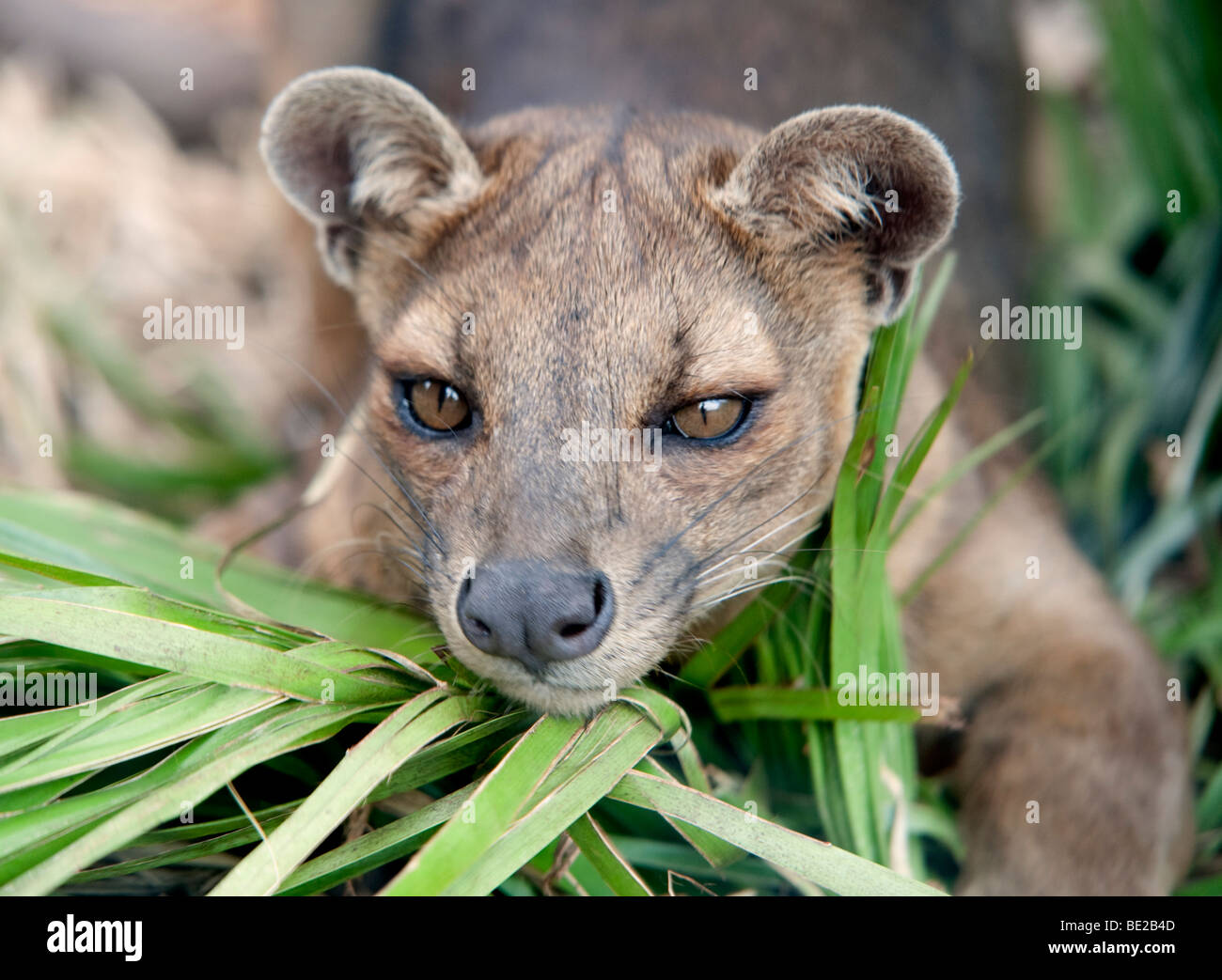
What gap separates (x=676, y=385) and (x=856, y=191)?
668mm

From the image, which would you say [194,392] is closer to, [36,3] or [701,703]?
[36,3]

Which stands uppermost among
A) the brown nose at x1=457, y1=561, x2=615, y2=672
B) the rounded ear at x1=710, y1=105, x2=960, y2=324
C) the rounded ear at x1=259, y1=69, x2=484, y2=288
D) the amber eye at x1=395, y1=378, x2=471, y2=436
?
the rounded ear at x1=259, y1=69, x2=484, y2=288

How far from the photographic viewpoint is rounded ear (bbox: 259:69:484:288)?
2.80 meters

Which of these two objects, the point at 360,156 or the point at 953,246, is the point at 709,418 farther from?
the point at 953,246

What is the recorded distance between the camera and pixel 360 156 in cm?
300

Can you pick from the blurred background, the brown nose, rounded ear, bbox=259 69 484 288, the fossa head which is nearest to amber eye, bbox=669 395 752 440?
the fossa head

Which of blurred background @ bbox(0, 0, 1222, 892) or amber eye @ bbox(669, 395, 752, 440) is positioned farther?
blurred background @ bbox(0, 0, 1222, 892)

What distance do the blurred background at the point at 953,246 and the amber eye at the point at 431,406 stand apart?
1622 mm

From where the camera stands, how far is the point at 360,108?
2.86 meters

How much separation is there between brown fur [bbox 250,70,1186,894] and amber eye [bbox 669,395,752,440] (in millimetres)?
36

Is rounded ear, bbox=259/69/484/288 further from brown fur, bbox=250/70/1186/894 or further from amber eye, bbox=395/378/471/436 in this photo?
amber eye, bbox=395/378/471/436

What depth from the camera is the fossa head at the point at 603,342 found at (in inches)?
91.4

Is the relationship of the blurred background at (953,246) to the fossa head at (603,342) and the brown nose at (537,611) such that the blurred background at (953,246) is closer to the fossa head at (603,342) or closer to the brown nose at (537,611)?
the fossa head at (603,342)
